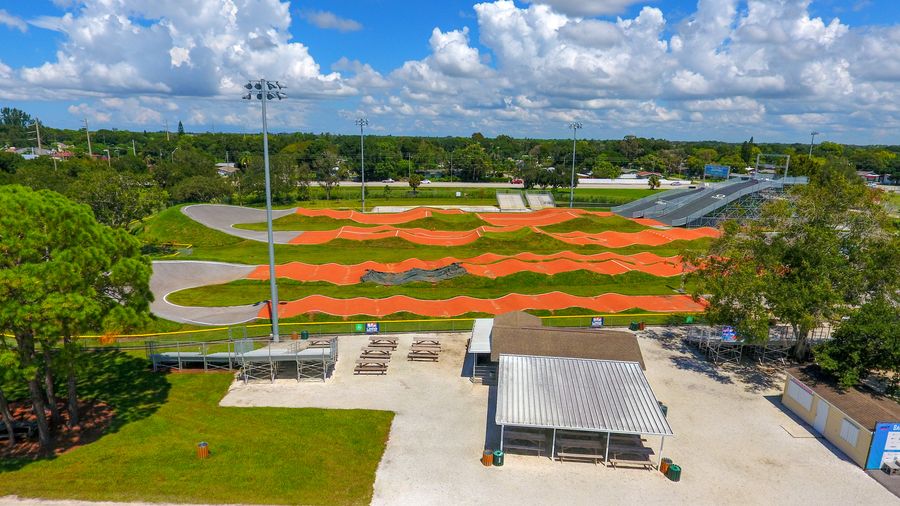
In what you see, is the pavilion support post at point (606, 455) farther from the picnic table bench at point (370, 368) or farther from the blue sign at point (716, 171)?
the blue sign at point (716, 171)

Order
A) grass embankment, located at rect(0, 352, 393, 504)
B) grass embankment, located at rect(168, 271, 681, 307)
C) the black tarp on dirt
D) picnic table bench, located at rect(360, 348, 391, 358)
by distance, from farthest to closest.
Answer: the black tarp on dirt → grass embankment, located at rect(168, 271, 681, 307) → picnic table bench, located at rect(360, 348, 391, 358) → grass embankment, located at rect(0, 352, 393, 504)

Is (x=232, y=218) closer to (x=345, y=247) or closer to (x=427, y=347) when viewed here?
(x=345, y=247)

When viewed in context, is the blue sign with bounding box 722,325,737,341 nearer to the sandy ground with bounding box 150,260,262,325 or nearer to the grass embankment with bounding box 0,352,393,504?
the grass embankment with bounding box 0,352,393,504

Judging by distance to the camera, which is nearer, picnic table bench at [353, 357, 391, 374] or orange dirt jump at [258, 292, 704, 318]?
picnic table bench at [353, 357, 391, 374]

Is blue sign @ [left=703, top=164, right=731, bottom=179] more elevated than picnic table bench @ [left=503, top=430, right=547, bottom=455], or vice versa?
blue sign @ [left=703, top=164, right=731, bottom=179]

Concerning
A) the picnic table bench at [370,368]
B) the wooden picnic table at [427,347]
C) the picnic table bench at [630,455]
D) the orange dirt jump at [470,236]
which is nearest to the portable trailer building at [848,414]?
the picnic table bench at [630,455]

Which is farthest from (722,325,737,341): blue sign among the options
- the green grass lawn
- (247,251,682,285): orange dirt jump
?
the green grass lawn

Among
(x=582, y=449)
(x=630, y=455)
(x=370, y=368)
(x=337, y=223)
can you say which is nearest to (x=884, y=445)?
(x=630, y=455)
